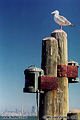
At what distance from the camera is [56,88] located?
357 inches

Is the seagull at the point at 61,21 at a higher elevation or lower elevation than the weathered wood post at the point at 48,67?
higher

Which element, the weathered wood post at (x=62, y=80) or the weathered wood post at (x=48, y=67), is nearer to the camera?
the weathered wood post at (x=48, y=67)

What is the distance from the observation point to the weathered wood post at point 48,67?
29.3ft

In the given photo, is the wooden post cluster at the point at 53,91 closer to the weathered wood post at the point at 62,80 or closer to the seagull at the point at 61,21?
the weathered wood post at the point at 62,80

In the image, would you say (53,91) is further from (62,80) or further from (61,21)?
(61,21)

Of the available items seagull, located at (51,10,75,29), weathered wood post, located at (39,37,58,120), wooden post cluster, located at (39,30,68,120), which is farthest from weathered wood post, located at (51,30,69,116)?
seagull, located at (51,10,75,29)

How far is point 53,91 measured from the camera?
9.06 meters

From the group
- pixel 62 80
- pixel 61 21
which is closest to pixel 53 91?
pixel 62 80

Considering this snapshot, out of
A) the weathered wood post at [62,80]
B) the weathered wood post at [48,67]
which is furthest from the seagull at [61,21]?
the weathered wood post at [48,67]

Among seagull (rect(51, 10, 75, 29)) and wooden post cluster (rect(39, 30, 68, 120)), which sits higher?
seagull (rect(51, 10, 75, 29))

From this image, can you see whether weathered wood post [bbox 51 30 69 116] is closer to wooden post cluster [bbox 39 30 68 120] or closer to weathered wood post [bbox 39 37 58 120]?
wooden post cluster [bbox 39 30 68 120]

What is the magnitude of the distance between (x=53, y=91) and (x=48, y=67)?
94 cm

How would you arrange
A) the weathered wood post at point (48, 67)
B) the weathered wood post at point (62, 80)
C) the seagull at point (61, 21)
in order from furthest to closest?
the seagull at point (61, 21), the weathered wood post at point (62, 80), the weathered wood post at point (48, 67)

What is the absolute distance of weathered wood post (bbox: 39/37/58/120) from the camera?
894 cm
